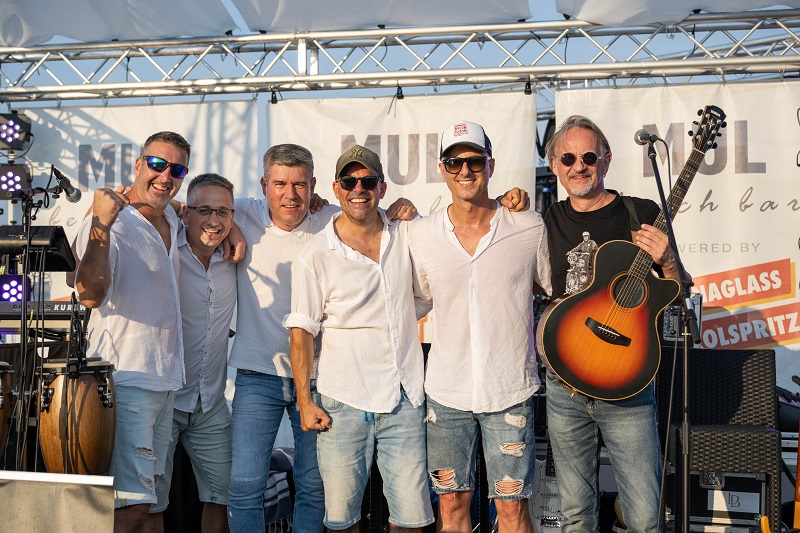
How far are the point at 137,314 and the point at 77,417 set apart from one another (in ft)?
1.71

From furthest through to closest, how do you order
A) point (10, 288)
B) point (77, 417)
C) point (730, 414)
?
point (10, 288)
point (730, 414)
point (77, 417)

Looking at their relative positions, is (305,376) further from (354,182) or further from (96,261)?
(96,261)

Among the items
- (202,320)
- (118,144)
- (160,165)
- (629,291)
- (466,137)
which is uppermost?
A: (118,144)

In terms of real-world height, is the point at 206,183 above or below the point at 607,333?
above

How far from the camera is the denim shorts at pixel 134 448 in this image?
3732mm

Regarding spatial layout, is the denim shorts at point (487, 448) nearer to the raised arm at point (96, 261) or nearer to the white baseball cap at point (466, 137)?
the white baseball cap at point (466, 137)

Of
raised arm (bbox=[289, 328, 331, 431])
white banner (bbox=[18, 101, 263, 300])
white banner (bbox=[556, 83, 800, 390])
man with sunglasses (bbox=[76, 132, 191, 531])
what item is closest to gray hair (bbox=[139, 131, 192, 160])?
man with sunglasses (bbox=[76, 132, 191, 531])

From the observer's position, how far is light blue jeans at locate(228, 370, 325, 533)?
3973mm

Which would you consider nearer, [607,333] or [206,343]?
[607,333]

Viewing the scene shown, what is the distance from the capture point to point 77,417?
11.6 ft

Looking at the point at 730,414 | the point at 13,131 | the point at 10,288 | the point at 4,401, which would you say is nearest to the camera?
the point at 4,401

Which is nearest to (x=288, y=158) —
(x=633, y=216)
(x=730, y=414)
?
(x=633, y=216)

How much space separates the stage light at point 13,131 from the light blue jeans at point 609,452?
529cm

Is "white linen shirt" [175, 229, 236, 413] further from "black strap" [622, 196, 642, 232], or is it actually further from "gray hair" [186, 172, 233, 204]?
"black strap" [622, 196, 642, 232]
